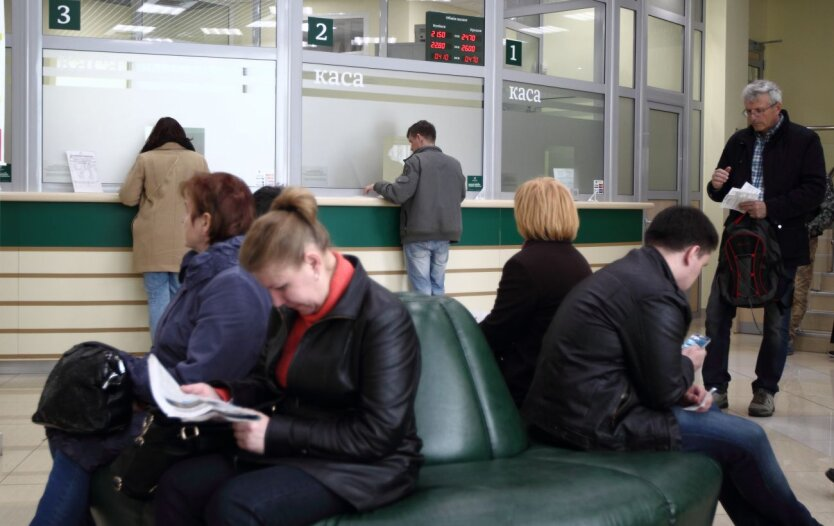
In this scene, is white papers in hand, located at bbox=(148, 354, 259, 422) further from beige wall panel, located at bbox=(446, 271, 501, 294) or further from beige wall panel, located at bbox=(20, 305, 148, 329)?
beige wall panel, located at bbox=(446, 271, 501, 294)

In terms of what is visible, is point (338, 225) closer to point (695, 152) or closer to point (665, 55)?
point (665, 55)

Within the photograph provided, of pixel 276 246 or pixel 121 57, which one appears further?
pixel 121 57

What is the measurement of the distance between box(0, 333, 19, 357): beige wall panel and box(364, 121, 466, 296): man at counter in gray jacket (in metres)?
2.78

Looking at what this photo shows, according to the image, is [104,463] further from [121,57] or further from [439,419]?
[121,57]

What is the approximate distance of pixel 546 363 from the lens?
9.43ft

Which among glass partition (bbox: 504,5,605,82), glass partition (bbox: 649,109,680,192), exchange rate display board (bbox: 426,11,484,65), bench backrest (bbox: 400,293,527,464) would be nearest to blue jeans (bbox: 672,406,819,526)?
bench backrest (bbox: 400,293,527,464)

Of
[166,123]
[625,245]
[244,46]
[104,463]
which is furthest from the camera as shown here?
[625,245]

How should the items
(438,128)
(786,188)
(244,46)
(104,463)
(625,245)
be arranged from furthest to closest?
(625,245), (438,128), (244,46), (786,188), (104,463)

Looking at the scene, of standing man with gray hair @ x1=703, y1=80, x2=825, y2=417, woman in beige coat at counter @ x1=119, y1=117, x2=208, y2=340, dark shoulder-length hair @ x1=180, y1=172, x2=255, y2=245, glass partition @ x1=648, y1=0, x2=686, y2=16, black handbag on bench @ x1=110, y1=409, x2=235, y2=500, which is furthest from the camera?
glass partition @ x1=648, y1=0, x2=686, y2=16

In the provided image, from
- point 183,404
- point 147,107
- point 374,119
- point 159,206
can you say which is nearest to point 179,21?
point 147,107

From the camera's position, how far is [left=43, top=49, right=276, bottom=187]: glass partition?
7129 mm

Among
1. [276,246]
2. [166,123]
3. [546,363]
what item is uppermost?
[166,123]

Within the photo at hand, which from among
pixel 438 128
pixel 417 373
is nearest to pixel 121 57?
pixel 438 128

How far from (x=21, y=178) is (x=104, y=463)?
476cm
